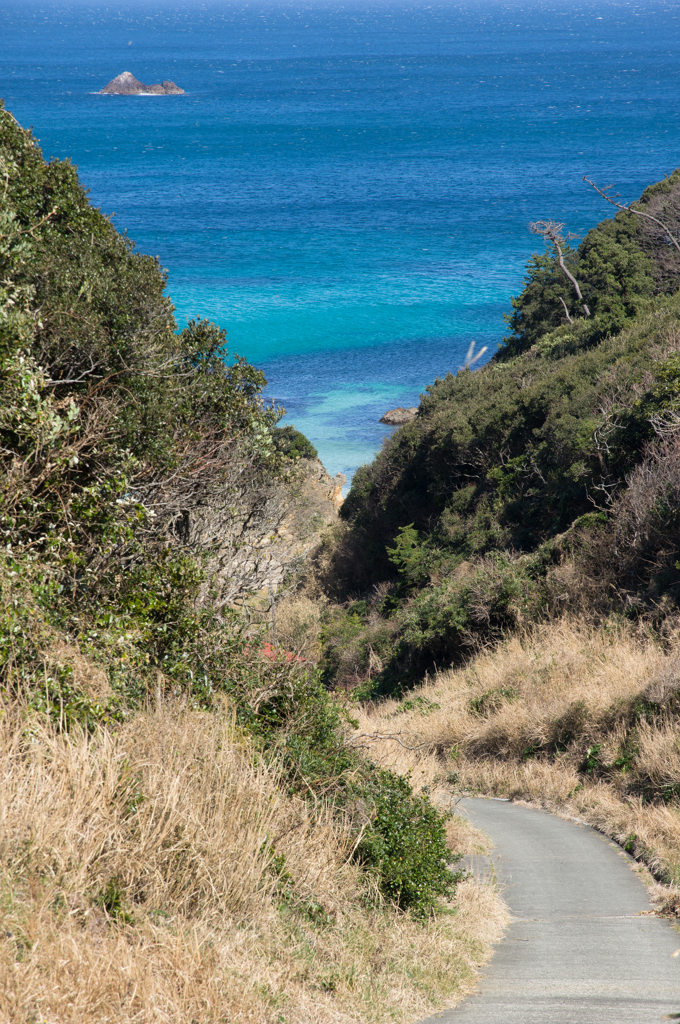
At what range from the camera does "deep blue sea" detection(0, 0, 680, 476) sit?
190 ft

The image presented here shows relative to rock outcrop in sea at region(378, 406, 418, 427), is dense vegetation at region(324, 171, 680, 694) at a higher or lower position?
lower

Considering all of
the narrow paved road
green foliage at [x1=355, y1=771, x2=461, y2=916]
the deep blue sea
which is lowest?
the narrow paved road

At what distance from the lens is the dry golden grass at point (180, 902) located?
3.99 metres

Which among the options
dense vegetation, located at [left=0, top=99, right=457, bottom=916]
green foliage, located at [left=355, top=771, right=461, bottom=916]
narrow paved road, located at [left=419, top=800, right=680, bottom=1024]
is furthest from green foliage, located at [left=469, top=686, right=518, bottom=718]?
green foliage, located at [left=355, top=771, right=461, bottom=916]

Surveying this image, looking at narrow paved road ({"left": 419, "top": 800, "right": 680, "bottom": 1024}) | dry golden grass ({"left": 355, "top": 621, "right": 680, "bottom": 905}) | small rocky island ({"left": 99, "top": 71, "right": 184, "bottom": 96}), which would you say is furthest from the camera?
small rocky island ({"left": 99, "top": 71, "right": 184, "bottom": 96})

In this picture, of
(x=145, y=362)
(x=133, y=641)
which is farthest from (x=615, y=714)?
(x=145, y=362)

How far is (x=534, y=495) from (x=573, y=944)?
15.8m

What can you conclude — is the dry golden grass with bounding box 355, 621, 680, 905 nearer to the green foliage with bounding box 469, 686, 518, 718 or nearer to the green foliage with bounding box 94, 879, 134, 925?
the green foliage with bounding box 469, 686, 518, 718

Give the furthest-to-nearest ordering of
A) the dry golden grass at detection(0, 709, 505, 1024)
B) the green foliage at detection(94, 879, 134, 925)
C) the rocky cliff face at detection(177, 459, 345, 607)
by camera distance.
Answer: the rocky cliff face at detection(177, 459, 345, 607), the green foliage at detection(94, 879, 134, 925), the dry golden grass at detection(0, 709, 505, 1024)

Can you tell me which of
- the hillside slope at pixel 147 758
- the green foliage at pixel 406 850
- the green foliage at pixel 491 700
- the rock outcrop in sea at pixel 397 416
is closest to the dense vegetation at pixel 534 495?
the green foliage at pixel 491 700

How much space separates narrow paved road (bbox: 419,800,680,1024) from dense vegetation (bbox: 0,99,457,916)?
90 centimetres

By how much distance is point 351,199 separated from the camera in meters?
97.2

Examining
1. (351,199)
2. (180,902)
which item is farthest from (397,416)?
(351,199)

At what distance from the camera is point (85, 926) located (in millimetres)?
4344
